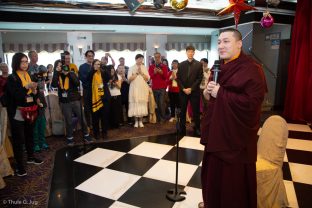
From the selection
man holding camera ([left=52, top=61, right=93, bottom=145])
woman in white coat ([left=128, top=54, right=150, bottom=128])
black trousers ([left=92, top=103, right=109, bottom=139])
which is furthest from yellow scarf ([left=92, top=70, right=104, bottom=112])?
woman in white coat ([left=128, top=54, right=150, bottom=128])

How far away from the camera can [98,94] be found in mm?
3723

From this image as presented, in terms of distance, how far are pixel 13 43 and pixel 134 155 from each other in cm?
750

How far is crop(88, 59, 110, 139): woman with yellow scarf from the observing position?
3682 millimetres

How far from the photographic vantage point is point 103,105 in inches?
154

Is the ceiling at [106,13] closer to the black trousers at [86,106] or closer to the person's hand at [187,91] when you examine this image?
the black trousers at [86,106]

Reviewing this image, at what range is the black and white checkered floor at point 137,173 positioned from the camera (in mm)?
2219

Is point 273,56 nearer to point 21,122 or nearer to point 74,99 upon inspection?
point 74,99

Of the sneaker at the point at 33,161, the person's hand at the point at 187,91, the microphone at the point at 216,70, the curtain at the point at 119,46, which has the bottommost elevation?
the sneaker at the point at 33,161

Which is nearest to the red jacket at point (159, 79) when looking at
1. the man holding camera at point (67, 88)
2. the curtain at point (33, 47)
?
the man holding camera at point (67, 88)

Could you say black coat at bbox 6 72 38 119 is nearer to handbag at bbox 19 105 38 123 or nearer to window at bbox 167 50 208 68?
handbag at bbox 19 105 38 123

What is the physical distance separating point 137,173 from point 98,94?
4.98ft

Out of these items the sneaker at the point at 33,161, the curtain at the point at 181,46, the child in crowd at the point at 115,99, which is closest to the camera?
the sneaker at the point at 33,161

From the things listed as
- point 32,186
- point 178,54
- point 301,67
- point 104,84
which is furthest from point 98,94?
point 178,54

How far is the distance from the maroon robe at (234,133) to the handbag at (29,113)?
6.77 ft
